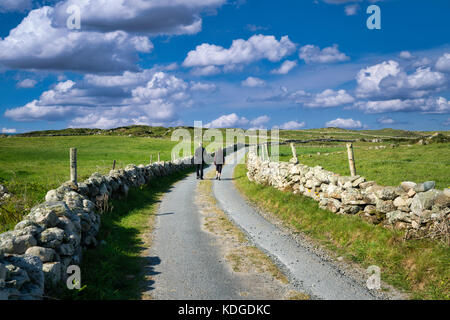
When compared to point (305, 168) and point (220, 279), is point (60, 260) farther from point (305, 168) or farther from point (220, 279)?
point (305, 168)

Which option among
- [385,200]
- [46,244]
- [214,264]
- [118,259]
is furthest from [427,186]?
[46,244]

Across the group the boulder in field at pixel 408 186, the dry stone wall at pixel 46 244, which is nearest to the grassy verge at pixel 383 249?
the boulder in field at pixel 408 186

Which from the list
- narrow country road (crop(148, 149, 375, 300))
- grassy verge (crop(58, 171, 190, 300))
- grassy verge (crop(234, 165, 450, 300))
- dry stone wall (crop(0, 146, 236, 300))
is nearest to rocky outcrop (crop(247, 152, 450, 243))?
grassy verge (crop(234, 165, 450, 300))

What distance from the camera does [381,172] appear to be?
56.6ft

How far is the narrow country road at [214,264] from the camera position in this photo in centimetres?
678

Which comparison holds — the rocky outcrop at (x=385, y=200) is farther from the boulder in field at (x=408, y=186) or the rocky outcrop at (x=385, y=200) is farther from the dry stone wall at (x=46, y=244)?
the dry stone wall at (x=46, y=244)

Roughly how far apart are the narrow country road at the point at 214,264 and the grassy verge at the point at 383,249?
93cm

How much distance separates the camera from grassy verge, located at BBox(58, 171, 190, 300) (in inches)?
263

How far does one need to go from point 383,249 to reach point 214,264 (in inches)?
166

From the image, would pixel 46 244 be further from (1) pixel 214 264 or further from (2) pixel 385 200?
(2) pixel 385 200

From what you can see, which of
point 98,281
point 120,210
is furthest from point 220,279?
point 120,210

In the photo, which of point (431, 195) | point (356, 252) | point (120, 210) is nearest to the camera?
point (431, 195)

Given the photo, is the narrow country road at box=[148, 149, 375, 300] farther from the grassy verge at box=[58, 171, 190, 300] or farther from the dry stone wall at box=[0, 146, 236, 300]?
the dry stone wall at box=[0, 146, 236, 300]
